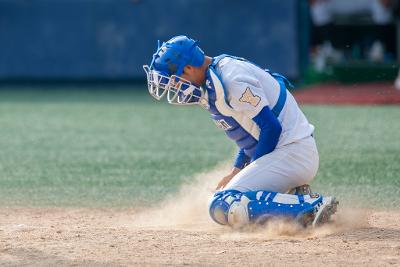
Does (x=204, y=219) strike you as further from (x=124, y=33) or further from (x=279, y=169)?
(x=124, y=33)

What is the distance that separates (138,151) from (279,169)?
4.14m

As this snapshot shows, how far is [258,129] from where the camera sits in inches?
250

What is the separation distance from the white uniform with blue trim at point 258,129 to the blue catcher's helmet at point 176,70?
0.47ft

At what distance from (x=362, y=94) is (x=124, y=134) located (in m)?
5.57

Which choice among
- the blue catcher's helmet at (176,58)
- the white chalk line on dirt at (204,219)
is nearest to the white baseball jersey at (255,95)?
the blue catcher's helmet at (176,58)

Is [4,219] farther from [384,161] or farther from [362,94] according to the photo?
[362,94]

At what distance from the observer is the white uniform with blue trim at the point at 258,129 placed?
616cm

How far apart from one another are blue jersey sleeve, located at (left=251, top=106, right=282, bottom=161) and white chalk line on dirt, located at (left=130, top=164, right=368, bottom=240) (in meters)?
0.54

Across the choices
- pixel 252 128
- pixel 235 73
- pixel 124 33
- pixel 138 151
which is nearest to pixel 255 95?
pixel 235 73

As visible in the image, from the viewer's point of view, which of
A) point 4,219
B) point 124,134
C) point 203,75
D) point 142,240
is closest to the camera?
point 142,240

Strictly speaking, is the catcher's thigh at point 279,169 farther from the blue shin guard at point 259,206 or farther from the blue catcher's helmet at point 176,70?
the blue catcher's helmet at point 176,70

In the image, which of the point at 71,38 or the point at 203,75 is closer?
the point at 203,75

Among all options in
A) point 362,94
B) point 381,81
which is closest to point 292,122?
point 362,94

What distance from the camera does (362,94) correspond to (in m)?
15.8
